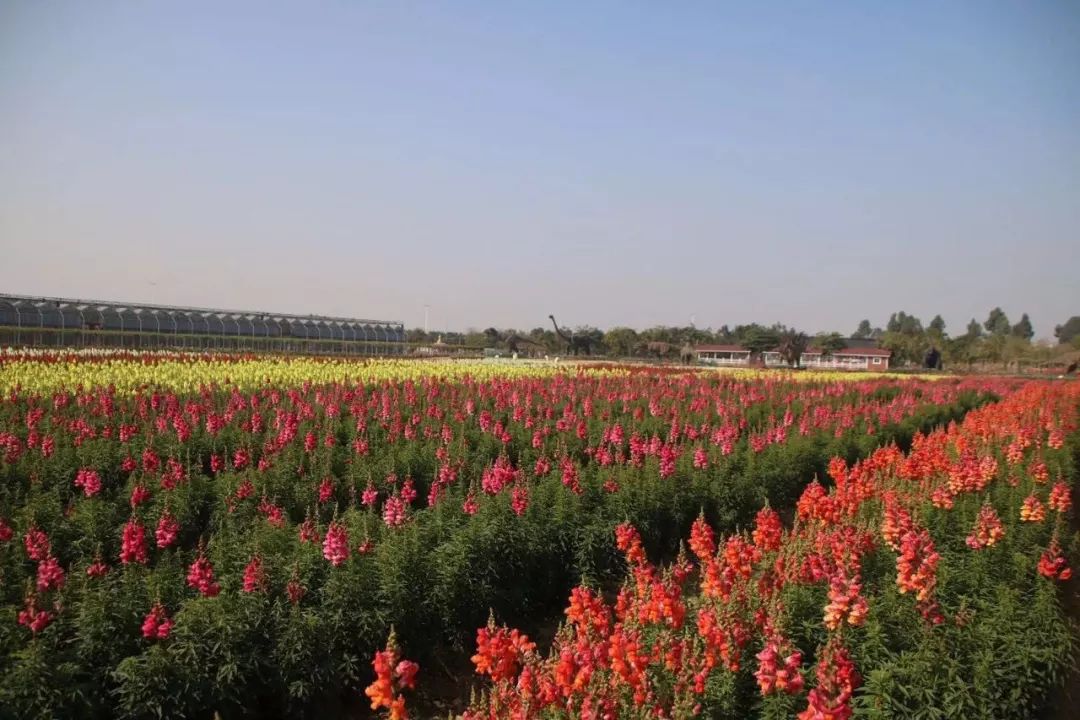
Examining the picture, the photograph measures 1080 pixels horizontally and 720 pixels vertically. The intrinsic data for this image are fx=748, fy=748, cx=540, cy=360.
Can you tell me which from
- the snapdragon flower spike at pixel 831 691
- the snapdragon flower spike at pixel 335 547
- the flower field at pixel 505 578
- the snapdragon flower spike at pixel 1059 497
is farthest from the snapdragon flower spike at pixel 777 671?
the snapdragon flower spike at pixel 1059 497

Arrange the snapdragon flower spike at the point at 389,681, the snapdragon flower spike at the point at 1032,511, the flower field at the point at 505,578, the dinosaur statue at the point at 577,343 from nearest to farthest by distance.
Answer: the snapdragon flower spike at the point at 389,681 → the flower field at the point at 505,578 → the snapdragon flower spike at the point at 1032,511 → the dinosaur statue at the point at 577,343

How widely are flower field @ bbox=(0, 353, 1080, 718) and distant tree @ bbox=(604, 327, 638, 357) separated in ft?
198

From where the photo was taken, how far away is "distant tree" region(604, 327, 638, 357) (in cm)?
7325

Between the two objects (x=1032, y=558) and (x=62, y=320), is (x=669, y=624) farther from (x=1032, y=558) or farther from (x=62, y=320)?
(x=62, y=320)

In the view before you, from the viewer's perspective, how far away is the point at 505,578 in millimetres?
6965

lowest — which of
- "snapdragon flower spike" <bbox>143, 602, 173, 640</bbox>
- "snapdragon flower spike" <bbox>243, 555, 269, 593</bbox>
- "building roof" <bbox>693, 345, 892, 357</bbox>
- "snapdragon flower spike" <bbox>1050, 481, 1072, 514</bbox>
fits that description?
"snapdragon flower spike" <bbox>143, 602, 173, 640</bbox>

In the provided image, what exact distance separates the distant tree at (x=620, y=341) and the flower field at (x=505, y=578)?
60.5m

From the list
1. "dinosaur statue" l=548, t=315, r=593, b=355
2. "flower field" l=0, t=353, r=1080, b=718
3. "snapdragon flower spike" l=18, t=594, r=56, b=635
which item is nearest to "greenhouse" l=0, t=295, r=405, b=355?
"dinosaur statue" l=548, t=315, r=593, b=355

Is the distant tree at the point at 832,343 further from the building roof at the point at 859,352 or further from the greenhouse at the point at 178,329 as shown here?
the greenhouse at the point at 178,329

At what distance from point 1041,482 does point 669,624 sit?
7519 millimetres

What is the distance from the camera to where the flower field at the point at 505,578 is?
4.49 metres

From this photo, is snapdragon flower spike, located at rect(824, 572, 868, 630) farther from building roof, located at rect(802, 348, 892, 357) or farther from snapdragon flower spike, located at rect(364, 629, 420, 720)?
building roof, located at rect(802, 348, 892, 357)

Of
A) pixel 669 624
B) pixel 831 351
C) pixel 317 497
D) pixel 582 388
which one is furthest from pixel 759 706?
pixel 831 351

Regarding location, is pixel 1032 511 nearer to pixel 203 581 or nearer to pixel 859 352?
pixel 203 581
